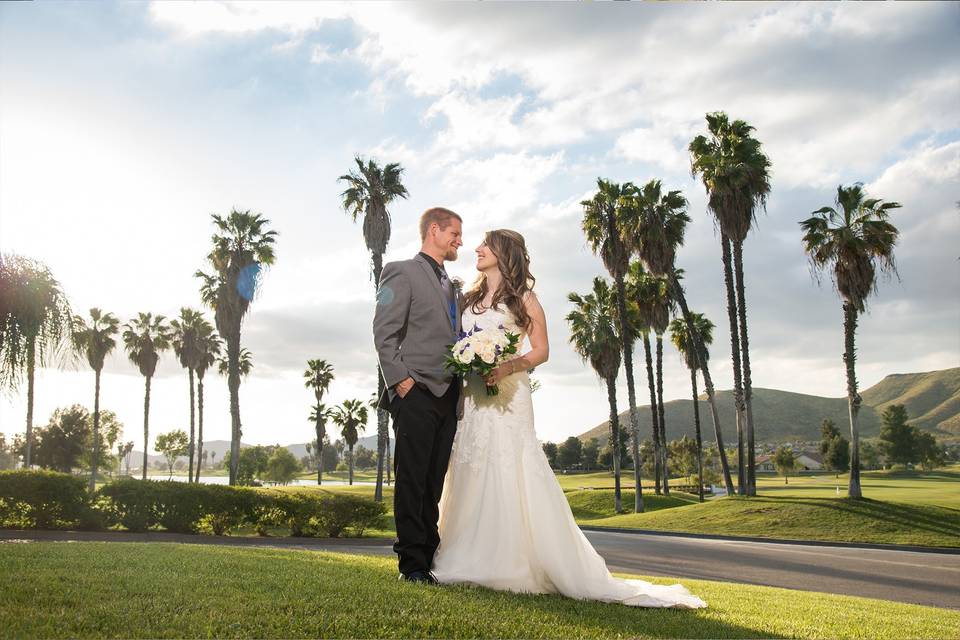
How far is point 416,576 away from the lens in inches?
216

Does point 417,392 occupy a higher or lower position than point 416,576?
higher

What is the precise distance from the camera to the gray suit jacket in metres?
5.62

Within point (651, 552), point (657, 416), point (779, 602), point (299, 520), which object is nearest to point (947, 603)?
point (779, 602)

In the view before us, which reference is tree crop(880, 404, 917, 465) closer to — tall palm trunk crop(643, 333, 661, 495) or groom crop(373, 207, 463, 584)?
tall palm trunk crop(643, 333, 661, 495)

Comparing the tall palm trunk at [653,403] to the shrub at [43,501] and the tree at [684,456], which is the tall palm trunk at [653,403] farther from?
the tree at [684,456]

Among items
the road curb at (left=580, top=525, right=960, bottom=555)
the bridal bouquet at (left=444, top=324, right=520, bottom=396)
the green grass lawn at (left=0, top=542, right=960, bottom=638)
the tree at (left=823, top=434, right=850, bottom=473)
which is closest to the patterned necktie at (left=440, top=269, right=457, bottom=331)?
the bridal bouquet at (left=444, top=324, right=520, bottom=396)

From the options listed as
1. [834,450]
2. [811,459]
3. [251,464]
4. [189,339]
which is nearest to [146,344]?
[189,339]

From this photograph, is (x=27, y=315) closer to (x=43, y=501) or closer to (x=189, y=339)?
(x=43, y=501)

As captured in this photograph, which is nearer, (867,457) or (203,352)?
(203,352)

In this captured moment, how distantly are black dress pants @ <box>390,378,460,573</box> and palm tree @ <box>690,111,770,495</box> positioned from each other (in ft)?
102

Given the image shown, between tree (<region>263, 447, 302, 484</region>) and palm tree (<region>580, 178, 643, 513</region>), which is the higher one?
palm tree (<region>580, 178, 643, 513</region>)

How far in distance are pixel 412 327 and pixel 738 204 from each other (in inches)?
1274

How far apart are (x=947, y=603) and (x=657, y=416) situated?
107 feet

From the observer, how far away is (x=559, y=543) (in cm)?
558
